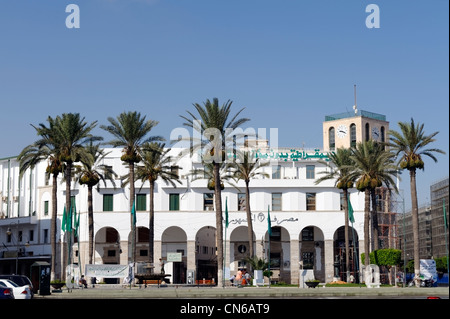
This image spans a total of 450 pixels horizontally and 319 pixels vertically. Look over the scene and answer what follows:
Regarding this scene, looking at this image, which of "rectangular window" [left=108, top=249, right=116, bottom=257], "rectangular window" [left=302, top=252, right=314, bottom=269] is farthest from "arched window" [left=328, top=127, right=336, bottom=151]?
"rectangular window" [left=108, top=249, right=116, bottom=257]

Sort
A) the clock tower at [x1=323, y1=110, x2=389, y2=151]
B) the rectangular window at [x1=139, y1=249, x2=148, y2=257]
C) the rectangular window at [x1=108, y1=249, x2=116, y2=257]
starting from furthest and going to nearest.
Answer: the clock tower at [x1=323, y1=110, x2=389, y2=151] < the rectangular window at [x1=139, y1=249, x2=148, y2=257] < the rectangular window at [x1=108, y1=249, x2=116, y2=257]

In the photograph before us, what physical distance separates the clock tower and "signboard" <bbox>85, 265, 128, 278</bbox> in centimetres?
5814

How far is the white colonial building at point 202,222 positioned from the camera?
87.8m

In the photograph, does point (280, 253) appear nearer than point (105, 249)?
No

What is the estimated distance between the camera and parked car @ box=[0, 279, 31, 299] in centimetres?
3647

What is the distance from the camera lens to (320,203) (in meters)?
90.8

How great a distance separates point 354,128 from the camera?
112938mm

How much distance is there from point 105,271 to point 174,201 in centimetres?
3145

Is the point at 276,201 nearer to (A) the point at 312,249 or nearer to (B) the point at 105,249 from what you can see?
(A) the point at 312,249

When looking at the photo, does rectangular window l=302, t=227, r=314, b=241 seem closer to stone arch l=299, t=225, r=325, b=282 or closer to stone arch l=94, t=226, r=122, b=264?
stone arch l=299, t=225, r=325, b=282

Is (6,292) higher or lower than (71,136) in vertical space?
lower

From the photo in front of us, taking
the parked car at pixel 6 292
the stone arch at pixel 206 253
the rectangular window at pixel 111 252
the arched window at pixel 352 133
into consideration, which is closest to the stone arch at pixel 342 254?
the stone arch at pixel 206 253

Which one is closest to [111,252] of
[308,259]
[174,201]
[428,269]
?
[174,201]
